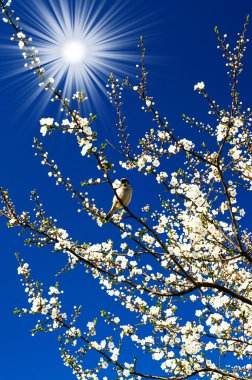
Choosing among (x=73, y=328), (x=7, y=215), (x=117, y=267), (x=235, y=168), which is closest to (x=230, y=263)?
(x=235, y=168)

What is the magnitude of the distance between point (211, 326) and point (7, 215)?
13.1 ft

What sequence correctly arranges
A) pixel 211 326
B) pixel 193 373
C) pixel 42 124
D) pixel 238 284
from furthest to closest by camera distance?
pixel 238 284 → pixel 211 326 → pixel 193 373 → pixel 42 124

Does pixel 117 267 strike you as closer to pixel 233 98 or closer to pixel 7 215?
pixel 7 215

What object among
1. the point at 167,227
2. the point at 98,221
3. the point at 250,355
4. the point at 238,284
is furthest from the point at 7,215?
the point at 250,355

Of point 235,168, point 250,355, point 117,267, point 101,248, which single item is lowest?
point 250,355

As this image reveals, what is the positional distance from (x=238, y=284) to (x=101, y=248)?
119 inches

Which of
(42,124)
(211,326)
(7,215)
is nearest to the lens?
(42,124)

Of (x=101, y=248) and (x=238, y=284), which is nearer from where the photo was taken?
(x=101, y=248)

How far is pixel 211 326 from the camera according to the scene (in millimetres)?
6301

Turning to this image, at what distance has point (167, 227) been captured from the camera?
562 cm

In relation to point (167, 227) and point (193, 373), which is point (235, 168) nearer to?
point (167, 227)

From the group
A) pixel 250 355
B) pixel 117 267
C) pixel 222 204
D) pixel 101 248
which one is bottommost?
pixel 250 355

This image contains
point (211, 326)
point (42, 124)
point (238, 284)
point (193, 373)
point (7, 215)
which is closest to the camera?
point (42, 124)

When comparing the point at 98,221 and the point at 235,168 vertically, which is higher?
the point at 235,168
